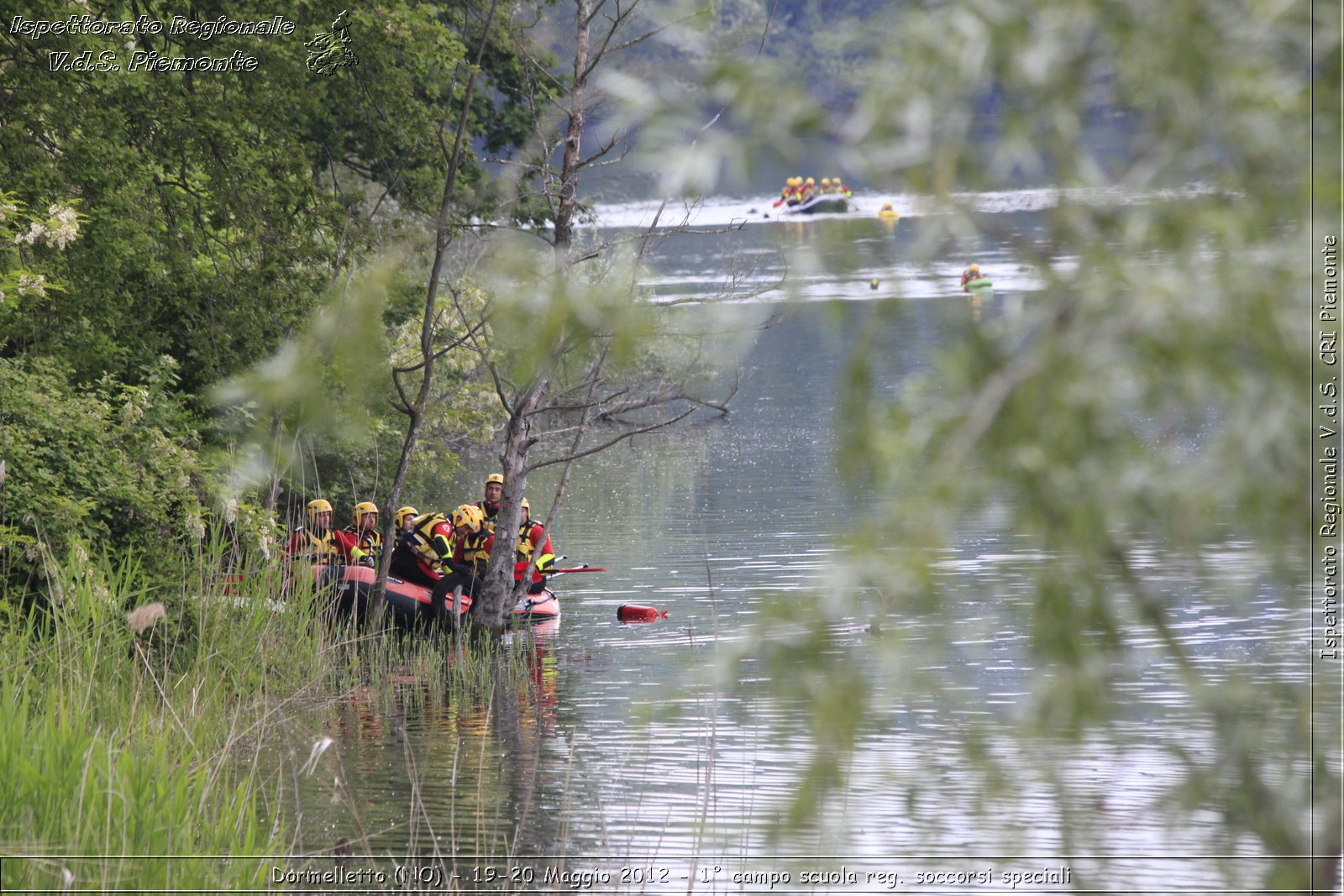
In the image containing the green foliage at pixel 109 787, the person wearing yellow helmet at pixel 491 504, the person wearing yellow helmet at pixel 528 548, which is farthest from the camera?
the person wearing yellow helmet at pixel 491 504

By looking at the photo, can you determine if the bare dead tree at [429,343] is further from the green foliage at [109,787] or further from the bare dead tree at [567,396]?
the green foliage at [109,787]

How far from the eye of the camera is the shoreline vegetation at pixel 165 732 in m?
4.77

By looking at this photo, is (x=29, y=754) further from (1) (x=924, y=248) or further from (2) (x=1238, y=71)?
(2) (x=1238, y=71)

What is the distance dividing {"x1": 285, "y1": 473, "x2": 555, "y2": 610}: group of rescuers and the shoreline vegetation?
3.25 metres

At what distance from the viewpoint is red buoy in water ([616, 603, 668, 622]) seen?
15.9 m

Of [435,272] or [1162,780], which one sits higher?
[435,272]

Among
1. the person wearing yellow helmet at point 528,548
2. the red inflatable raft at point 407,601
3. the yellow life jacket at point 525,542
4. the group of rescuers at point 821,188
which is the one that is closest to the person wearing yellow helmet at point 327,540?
the red inflatable raft at point 407,601

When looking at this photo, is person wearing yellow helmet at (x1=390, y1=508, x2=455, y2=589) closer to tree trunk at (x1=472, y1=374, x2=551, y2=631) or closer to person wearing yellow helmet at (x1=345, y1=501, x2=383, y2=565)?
person wearing yellow helmet at (x1=345, y1=501, x2=383, y2=565)

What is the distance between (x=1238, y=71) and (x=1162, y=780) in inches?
225

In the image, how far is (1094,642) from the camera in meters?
2.55

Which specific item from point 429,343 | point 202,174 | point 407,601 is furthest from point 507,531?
point 202,174

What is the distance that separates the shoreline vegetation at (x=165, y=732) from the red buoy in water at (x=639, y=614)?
389cm

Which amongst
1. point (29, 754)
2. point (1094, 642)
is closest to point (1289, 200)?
point (1094, 642)

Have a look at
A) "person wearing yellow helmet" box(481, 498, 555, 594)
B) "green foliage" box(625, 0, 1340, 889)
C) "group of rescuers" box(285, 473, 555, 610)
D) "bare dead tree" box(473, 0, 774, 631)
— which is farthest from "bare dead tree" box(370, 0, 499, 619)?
"green foliage" box(625, 0, 1340, 889)
